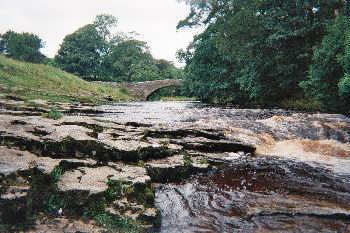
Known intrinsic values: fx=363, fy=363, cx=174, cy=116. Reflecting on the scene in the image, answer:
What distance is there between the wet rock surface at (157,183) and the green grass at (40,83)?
1451 cm

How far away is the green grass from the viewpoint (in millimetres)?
22062

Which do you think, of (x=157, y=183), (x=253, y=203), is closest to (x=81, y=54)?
(x=157, y=183)

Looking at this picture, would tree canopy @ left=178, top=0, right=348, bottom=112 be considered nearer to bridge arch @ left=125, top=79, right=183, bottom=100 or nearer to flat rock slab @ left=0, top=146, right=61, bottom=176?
flat rock slab @ left=0, top=146, right=61, bottom=176

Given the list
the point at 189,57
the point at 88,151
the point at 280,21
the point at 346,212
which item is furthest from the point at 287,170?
the point at 189,57

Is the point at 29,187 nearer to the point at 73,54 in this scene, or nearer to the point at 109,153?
the point at 109,153

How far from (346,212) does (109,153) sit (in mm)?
4003

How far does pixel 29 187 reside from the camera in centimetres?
440

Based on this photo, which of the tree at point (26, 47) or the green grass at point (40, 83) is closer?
the green grass at point (40, 83)

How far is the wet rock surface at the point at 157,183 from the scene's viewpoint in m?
4.42

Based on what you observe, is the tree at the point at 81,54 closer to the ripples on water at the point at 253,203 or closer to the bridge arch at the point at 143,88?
the bridge arch at the point at 143,88

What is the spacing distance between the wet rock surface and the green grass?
14508 millimetres

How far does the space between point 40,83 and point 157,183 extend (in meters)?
23.4

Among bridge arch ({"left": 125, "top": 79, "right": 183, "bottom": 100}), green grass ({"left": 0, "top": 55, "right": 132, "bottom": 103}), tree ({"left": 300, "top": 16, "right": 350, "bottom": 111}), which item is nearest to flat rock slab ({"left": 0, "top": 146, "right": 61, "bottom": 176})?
tree ({"left": 300, "top": 16, "right": 350, "bottom": 111})

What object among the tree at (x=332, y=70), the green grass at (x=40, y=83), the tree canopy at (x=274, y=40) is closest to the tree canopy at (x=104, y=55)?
the green grass at (x=40, y=83)
